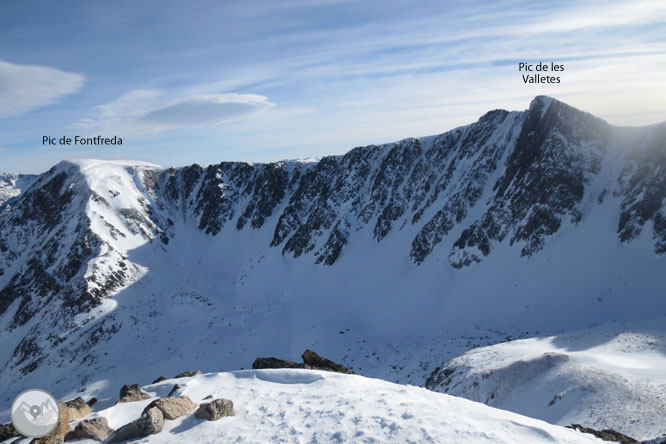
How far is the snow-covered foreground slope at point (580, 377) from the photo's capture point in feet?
54.0

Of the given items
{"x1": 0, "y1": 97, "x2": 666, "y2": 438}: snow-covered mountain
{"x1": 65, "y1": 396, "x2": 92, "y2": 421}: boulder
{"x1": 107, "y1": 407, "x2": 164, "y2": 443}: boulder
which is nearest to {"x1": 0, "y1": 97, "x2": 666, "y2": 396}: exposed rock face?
{"x1": 0, "y1": 97, "x2": 666, "y2": 438}: snow-covered mountain

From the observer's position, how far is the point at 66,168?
78375 millimetres

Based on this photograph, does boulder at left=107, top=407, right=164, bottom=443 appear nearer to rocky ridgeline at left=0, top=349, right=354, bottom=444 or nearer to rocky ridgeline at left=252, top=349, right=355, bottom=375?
rocky ridgeline at left=0, top=349, right=354, bottom=444

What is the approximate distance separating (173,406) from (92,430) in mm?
2024

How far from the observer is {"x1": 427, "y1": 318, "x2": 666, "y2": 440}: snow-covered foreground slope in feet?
54.0

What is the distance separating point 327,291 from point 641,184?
37.2 meters

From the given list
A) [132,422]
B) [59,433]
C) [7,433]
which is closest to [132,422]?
[132,422]

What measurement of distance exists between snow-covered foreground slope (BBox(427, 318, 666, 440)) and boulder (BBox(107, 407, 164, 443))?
16.9 m

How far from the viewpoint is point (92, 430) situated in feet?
32.8

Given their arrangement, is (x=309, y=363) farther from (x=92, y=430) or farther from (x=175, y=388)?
(x=92, y=430)

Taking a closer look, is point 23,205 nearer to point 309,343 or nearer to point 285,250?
point 285,250

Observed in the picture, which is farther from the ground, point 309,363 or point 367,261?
point 309,363

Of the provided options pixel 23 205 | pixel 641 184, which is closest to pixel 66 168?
pixel 23 205

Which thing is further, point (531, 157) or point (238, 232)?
point (238, 232)
